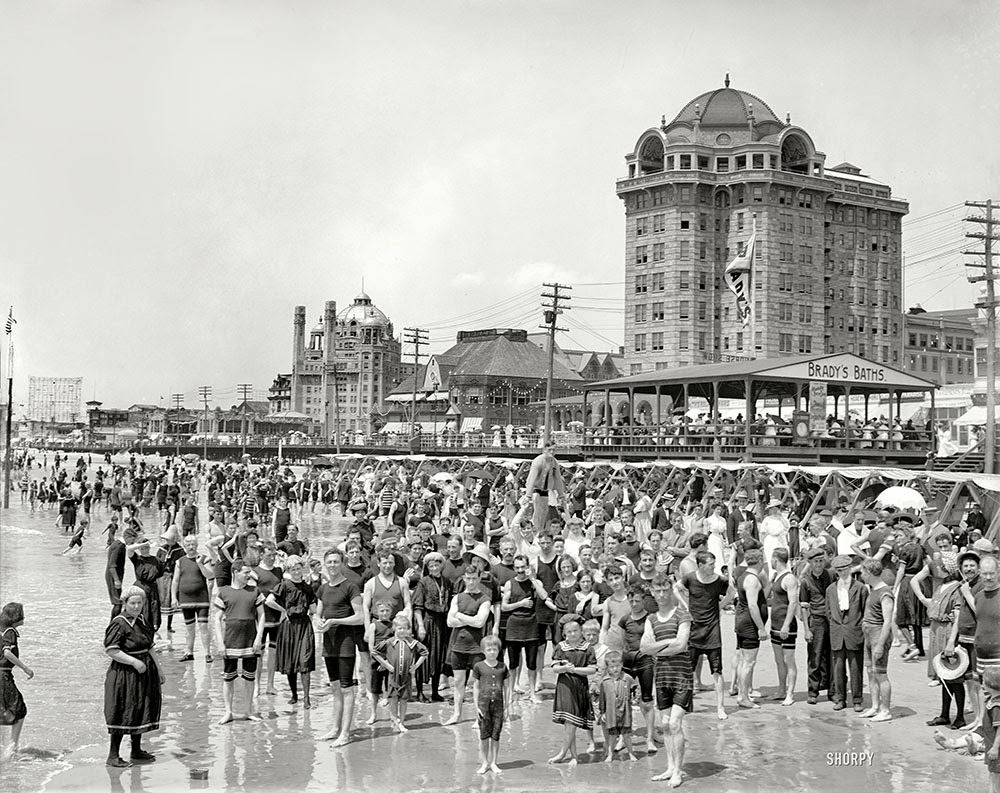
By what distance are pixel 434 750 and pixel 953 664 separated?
466cm

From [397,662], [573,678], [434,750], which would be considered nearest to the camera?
[573,678]

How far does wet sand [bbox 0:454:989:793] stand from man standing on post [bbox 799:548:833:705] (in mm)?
220

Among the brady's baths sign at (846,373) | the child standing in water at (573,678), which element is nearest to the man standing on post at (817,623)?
the child standing in water at (573,678)

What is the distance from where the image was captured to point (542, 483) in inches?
693

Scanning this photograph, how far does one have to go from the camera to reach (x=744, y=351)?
306 feet

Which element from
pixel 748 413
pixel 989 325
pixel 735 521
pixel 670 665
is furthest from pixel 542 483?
pixel 989 325

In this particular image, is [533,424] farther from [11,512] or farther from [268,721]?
[268,721]

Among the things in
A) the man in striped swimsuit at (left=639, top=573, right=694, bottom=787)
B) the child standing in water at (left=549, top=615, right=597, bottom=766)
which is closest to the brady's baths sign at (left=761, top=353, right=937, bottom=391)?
the man in striped swimsuit at (left=639, top=573, right=694, bottom=787)

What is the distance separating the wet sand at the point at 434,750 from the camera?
A: 872cm

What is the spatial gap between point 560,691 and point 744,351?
86800mm

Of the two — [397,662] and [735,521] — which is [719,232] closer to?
[735,521]

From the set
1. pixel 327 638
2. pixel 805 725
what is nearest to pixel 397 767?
pixel 327 638

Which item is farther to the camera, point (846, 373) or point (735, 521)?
point (846, 373)

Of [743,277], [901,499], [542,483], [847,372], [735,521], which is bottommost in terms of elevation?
[735,521]
